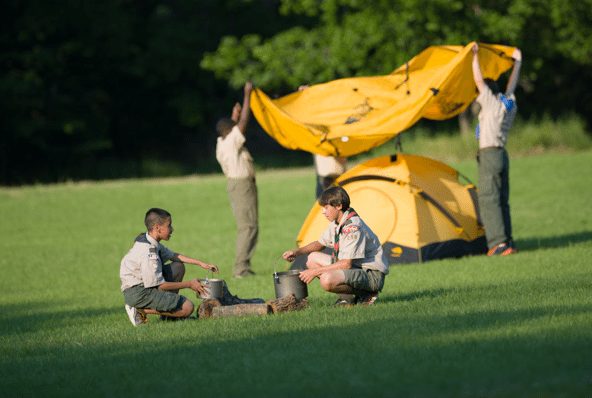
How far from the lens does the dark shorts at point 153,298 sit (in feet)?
33.1

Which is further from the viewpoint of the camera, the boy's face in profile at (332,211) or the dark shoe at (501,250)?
the dark shoe at (501,250)

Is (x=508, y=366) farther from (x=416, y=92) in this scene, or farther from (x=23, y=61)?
(x=23, y=61)

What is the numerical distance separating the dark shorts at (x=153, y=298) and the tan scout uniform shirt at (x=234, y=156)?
5030mm

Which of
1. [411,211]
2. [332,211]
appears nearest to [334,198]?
[332,211]

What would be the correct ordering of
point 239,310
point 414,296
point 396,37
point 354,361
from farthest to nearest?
1. point 396,37
2. point 414,296
3. point 239,310
4. point 354,361

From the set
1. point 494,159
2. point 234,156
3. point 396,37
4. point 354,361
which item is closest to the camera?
point 354,361

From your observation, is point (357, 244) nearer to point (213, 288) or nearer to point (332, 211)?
point (332, 211)

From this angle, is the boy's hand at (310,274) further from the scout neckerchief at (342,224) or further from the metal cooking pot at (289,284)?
the scout neckerchief at (342,224)

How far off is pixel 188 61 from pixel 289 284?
37.6 m

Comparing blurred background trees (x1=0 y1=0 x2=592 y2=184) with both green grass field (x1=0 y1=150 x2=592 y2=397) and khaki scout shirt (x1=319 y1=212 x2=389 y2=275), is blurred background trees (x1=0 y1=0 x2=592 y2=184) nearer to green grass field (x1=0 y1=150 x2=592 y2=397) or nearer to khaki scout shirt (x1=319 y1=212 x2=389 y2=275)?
green grass field (x1=0 y1=150 x2=592 y2=397)

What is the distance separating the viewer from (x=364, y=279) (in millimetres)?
9984

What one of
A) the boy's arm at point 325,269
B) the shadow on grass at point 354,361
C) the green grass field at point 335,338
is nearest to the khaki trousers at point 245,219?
the green grass field at point 335,338

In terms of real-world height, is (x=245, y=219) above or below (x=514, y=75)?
below

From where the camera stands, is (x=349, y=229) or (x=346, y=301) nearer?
(x=349, y=229)
